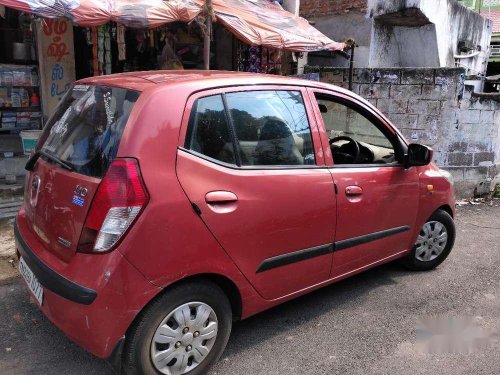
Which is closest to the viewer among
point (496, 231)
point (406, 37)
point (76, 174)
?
point (76, 174)

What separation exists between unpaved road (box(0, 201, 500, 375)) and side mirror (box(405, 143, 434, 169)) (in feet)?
3.59

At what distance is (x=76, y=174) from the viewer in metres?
Result: 2.39

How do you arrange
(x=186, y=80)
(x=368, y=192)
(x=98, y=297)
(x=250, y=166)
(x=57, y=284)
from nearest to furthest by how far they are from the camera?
(x=98, y=297), (x=57, y=284), (x=186, y=80), (x=250, y=166), (x=368, y=192)

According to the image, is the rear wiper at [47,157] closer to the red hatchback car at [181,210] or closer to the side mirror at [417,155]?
the red hatchback car at [181,210]

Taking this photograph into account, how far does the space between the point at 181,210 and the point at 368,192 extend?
5.08 feet

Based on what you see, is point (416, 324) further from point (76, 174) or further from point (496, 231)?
point (496, 231)

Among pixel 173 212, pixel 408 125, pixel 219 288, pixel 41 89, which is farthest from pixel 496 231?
pixel 41 89

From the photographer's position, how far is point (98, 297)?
218cm

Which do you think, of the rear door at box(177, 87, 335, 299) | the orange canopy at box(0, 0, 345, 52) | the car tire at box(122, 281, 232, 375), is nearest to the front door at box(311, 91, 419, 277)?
the rear door at box(177, 87, 335, 299)

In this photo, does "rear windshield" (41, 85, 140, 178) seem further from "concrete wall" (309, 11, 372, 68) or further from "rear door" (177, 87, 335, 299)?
"concrete wall" (309, 11, 372, 68)

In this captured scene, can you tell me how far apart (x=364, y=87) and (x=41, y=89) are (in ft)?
16.1

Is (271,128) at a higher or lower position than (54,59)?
lower

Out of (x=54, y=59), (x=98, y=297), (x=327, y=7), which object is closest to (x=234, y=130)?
(x=98, y=297)

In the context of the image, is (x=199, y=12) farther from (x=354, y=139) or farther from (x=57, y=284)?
(x=57, y=284)
